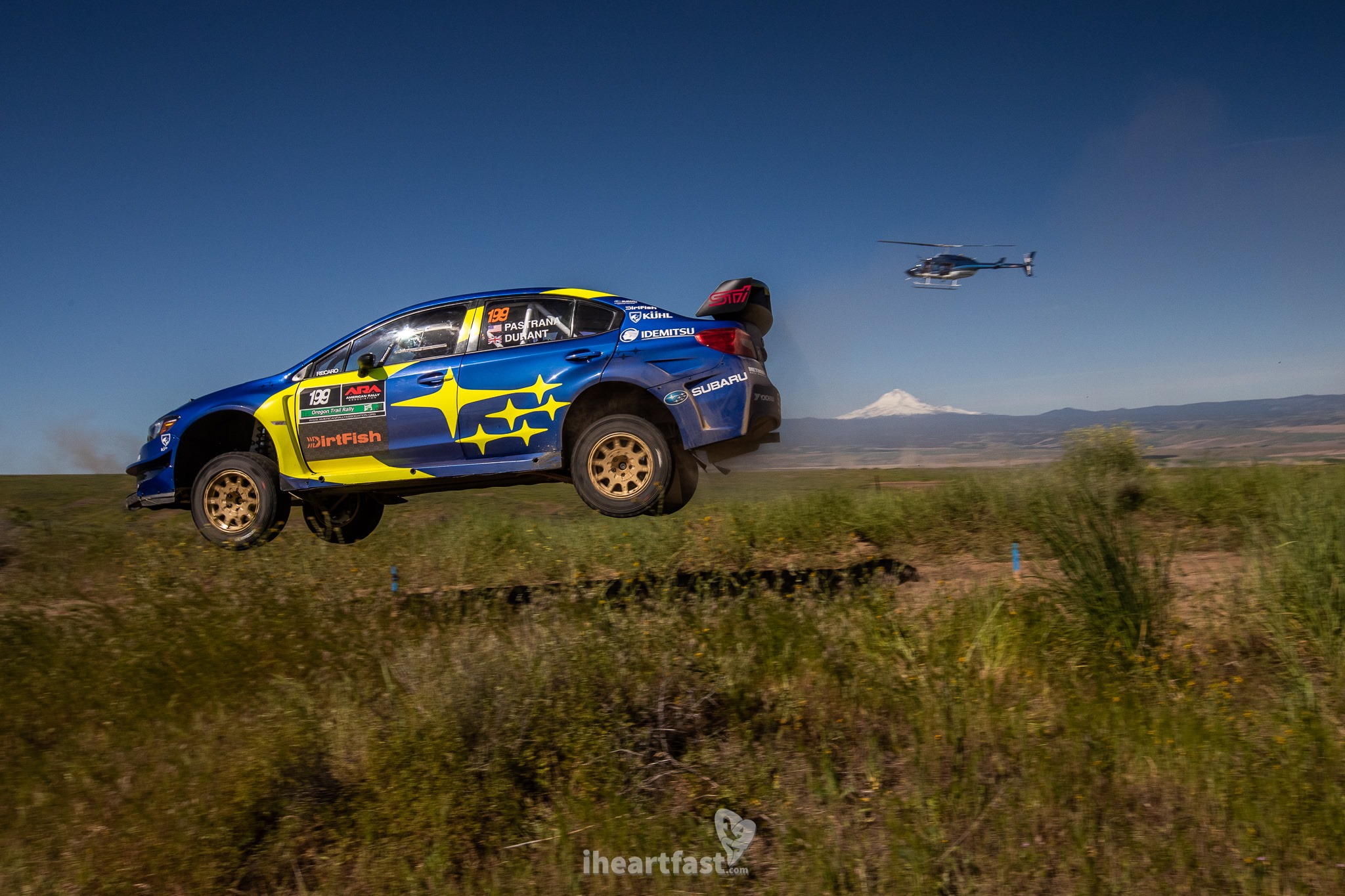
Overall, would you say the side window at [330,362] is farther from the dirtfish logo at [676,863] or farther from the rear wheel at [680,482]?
the dirtfish logo at [676,863]

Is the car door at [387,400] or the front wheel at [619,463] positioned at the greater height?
the car door at [387,400]

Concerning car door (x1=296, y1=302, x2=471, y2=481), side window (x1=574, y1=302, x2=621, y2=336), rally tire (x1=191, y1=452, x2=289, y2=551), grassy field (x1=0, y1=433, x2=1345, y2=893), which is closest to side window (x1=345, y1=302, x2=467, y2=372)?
car door (x1=296, y1=302, x2=471, y2=481)

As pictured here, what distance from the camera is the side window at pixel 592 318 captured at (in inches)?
229

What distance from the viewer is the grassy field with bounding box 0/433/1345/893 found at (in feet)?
13.6

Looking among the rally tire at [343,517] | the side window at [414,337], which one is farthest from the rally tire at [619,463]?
the rally tire at [343,517]

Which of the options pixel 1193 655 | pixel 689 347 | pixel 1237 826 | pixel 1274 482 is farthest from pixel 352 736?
pixel 1274 482

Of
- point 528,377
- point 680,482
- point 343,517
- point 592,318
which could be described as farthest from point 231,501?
point 680,482

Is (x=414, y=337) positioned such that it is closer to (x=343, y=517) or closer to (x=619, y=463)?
(x=619, y=463)

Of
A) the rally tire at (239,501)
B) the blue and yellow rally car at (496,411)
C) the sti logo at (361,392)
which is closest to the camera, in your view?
the blue and yellow rally car at (496,411)

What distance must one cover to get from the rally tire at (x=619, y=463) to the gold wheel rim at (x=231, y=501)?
2.58 m

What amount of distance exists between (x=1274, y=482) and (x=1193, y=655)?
5.22 meters

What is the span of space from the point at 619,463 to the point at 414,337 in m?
1.83

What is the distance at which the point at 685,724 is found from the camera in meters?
5.16

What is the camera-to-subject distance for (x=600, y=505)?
5422mm
